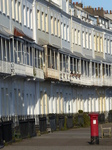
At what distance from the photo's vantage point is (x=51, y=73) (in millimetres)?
61812

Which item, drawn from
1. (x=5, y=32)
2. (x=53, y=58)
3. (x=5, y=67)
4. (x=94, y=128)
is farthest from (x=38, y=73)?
(x=94, y=128)

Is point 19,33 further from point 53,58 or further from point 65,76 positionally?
point 65,76

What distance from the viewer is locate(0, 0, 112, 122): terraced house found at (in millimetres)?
50094

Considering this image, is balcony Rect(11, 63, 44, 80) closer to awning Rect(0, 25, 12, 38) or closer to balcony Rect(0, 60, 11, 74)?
balcony Rect(0, 60, 11, 74)

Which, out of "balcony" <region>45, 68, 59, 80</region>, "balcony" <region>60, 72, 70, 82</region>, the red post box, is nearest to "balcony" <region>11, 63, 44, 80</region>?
"balcony" <region>45, 68, 59, 80</region>

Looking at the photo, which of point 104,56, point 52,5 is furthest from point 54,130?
point 104,56

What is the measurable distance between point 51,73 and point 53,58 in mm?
3451

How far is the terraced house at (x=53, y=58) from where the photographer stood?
50.1 m

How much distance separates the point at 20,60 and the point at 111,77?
132ft

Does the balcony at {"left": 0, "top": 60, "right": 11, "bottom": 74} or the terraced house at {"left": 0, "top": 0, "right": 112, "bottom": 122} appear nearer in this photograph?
the balcony at {"left": 0, "top": 60, "right": 11, "bottom": 74}

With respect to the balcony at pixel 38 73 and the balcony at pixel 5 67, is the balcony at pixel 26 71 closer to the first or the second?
the balcony at pixel 38 73

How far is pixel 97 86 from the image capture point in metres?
84.4

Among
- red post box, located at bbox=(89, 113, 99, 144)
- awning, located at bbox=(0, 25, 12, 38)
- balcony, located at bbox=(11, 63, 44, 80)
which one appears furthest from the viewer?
balcony, located at bbox=(11, 63, 44, 80)

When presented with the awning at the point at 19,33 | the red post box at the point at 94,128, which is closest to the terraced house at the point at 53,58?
the awning at the point at 19,33
